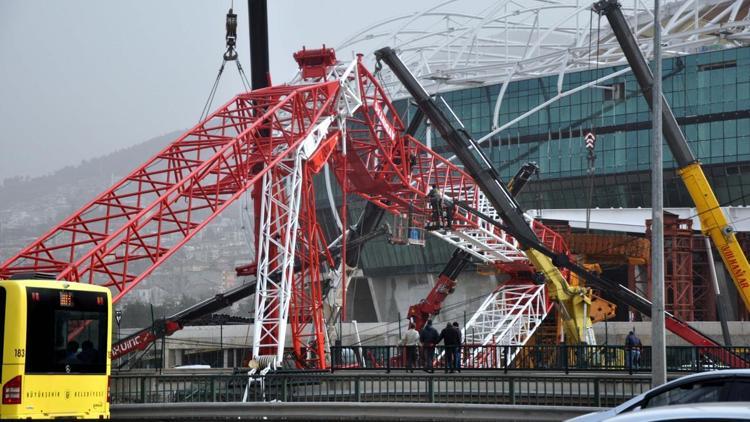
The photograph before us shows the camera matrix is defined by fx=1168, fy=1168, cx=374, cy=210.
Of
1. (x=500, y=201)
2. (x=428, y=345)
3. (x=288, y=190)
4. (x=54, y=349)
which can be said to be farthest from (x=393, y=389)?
(x=500, y=201)

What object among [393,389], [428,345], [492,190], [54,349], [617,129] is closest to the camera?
[54,349]

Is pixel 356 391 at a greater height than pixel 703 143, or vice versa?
pixel 703 143

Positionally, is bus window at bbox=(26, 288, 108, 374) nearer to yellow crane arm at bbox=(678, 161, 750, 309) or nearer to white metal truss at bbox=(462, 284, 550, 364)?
yellow crane arm at bbox=(678, 161, 750, 309)

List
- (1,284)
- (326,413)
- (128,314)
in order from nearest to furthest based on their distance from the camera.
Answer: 1. (1,284)
2. (326,413)
3. (128,314)

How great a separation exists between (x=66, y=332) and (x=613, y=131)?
62.0m

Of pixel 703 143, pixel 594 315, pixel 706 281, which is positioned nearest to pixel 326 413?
pixel 594 315

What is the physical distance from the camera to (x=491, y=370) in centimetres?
3262

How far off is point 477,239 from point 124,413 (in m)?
28.4

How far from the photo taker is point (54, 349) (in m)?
20.8

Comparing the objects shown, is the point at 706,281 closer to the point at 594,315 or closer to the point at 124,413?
the point at 594,315

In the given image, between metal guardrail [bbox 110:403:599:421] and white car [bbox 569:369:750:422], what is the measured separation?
22.8 feet

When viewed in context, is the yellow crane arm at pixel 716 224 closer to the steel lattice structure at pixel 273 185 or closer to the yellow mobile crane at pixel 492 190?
the yellow mobile crane at pixel 492 190

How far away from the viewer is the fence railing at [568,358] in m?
31.1

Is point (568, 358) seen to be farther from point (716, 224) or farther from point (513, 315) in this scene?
point (513, 315)
